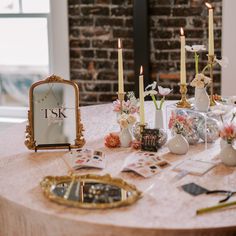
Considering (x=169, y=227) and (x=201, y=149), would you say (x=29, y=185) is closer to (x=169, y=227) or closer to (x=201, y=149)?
(x=169, y=227)

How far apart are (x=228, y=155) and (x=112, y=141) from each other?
1.67 ft

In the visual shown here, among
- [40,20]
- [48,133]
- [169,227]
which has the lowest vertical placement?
[169,227]

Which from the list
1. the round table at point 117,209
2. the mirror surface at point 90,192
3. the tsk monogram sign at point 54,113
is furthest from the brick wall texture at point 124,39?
the mirror surface at point 90,192

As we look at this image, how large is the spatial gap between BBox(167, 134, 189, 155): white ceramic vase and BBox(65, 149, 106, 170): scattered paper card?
278 millimetres

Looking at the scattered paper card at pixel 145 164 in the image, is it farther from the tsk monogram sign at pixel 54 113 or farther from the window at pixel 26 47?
the window at pixel 26 47

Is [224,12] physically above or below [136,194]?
above

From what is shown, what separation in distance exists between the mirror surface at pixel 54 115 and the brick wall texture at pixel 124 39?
1851 mm

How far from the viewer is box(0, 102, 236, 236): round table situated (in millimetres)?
1696

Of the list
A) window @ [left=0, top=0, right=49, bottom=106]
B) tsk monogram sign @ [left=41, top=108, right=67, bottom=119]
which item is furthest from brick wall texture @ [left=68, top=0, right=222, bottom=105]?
A: tsk monogram sign @ [left=41, top=108, right=67, bottom=119]

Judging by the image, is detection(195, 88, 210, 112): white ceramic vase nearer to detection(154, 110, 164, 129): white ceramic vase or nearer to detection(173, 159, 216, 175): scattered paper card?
detection(154, 110, 164, 129): white ceramic vase

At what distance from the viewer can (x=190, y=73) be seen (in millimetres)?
4117

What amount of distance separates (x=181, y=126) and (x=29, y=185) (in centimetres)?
67

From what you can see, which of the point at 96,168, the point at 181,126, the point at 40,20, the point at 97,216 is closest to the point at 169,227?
the point at 97,216

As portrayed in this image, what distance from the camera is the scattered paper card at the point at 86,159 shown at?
7.11 feet
